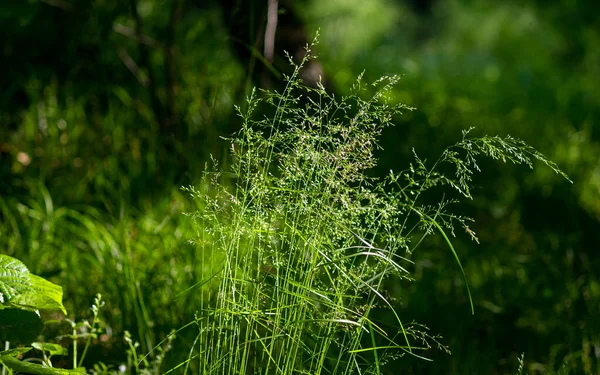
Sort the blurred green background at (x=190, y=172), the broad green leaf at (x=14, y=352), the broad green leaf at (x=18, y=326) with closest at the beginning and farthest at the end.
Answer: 1. the broad green leaf at (x=14, y=352)
2. the broad green leaf at (x=18, y=326)
3. the blurred green background at (x=190, y=172)

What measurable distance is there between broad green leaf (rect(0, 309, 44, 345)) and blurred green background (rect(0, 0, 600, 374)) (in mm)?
332

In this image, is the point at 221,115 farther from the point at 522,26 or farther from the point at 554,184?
the point at 522,26

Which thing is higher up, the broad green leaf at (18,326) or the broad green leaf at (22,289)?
the broad green leaf at (22,289)

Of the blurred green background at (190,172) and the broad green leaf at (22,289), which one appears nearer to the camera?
the broad green leaf at (22,289)

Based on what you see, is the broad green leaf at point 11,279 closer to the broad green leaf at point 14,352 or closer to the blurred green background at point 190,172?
the broad green leaf at point 14,352

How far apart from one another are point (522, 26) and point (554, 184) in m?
6.03

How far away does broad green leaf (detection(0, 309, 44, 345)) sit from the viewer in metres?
Answer: 1.44

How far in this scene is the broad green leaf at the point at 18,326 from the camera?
4.71 feet

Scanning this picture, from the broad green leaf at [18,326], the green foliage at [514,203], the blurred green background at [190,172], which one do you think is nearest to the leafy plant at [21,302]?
the broad green leaf at [18,326]

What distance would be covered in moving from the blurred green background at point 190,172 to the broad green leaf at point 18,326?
33 cm

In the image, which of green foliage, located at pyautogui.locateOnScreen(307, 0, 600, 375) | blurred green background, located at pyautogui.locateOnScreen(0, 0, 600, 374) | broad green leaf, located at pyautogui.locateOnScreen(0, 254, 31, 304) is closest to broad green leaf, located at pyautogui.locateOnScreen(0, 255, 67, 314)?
broad green leaf, located at pyautogui.locateOnScreen(0, 254, 31, 304)

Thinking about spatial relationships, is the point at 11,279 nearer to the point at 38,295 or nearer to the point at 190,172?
the point at 38,295

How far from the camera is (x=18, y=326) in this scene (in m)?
1.45

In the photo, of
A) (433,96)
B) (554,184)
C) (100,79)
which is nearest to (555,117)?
(433,96)
